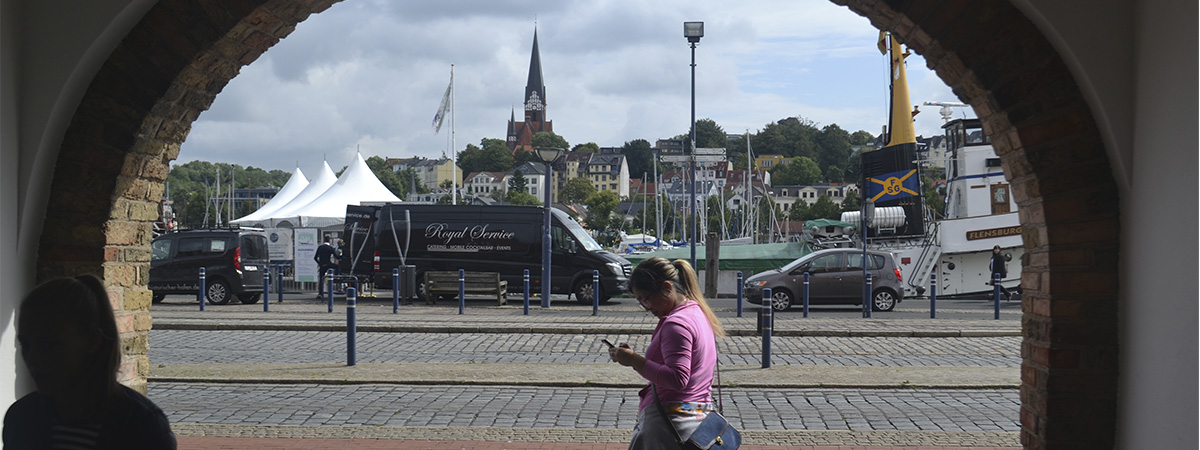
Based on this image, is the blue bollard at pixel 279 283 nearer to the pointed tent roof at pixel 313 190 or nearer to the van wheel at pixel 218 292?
the van wheel at pixel 218 292

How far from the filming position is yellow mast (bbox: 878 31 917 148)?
121ft

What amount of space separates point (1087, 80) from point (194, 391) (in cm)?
809

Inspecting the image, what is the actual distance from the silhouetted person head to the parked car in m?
21.2

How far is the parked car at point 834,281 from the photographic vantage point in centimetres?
2328

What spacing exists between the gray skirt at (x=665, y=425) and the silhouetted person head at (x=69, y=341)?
2.15 m

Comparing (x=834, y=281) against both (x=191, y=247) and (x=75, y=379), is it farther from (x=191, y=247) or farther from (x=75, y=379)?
(x=75, y=379)

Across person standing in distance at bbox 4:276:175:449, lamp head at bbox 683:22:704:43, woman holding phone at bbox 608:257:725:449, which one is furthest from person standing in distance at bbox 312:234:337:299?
person standing in distance at bbox 4:276:175:449

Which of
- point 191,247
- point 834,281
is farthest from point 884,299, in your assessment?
point 191,247

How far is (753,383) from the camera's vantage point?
10.2 m

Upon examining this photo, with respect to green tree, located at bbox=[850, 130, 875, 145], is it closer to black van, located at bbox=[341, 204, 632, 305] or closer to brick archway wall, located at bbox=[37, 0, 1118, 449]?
black van, located at bbox=[341, 204, 632, 305]

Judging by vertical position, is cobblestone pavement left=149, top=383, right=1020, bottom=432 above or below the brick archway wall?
below

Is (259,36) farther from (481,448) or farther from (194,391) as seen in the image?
(194,391)

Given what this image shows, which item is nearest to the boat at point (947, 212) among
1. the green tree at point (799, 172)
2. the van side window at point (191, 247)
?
the van side window at point (191, 247)

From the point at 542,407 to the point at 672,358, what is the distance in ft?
15.5
